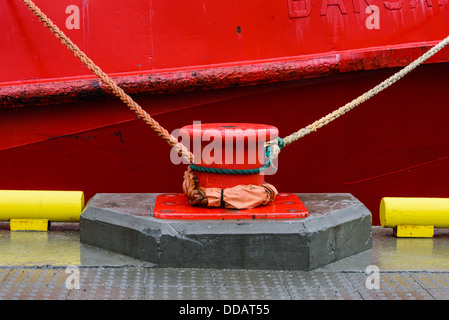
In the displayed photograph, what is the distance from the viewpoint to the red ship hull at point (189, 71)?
4352 mm

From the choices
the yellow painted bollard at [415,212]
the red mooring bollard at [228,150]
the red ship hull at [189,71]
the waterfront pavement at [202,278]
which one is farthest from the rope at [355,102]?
the waterfront pavement at [202,278]

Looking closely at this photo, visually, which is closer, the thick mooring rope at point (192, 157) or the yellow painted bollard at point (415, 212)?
the thick mooring rope at point (192, 157)

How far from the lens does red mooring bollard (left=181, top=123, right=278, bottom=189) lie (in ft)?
12.0

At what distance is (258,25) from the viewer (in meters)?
4.41

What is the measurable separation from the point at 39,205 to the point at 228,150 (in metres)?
1.24

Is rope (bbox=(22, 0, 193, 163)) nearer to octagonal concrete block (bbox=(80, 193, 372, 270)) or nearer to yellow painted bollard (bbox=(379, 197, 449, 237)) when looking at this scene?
octagonal concrete block (bbox=(80, 193, 372, 270))

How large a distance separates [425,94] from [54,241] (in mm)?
2529

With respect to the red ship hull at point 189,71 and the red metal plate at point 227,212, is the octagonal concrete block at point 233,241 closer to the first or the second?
the red metal plate at point 227,212

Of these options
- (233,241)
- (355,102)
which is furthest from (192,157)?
(355,102)

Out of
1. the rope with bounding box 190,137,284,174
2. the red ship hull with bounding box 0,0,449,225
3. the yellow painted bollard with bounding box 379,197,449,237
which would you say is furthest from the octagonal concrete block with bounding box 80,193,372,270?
the red ship hull with bounding box 0,0,449,225

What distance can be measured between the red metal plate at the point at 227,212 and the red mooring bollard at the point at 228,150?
0.17 metres

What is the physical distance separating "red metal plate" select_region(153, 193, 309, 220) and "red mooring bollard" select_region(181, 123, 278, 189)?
0.17m

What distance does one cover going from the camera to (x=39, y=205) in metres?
4.14
